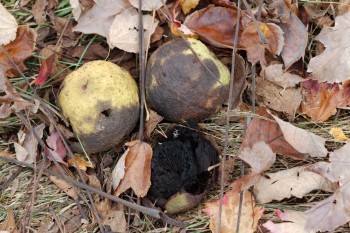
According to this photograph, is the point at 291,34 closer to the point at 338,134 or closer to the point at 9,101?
the point at 338,134

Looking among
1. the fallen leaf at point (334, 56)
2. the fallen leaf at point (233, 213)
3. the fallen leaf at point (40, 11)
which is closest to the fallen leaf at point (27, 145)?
the fallen leaf at point (40, 11)

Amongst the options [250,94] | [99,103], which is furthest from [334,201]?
[99,103]

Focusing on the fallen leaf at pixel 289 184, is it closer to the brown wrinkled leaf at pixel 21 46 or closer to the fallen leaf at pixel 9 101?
the fallen leaf at pixel 9 101

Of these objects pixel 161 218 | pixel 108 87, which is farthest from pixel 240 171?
pixel 108 87

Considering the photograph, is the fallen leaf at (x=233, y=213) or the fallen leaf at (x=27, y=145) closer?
the fallen leaf at (x=233, y=213)

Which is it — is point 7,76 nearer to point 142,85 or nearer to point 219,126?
point 142,85

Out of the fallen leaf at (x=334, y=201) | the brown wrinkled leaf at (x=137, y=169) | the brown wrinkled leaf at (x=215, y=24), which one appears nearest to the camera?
the fallen leaf at (x=334, y=201)

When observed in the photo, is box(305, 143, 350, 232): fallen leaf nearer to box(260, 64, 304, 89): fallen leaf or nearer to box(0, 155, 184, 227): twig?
box(260, 64, 304, 89): fallen leaf
